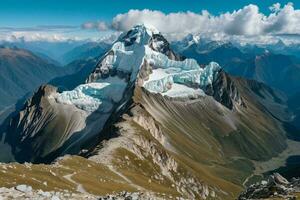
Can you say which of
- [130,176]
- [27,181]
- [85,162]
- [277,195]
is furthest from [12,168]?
[130,176]

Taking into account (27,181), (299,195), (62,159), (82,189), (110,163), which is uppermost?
(299,195)

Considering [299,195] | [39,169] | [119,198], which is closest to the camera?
[119,198]

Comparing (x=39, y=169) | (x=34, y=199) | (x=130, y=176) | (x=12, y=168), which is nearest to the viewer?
(x=34, y=199)

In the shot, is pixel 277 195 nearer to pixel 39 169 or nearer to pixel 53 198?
pixel 53 198

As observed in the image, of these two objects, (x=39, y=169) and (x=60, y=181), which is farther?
(x=39, y=169)

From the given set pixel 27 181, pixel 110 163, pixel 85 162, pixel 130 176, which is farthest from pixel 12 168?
pixel 110 163

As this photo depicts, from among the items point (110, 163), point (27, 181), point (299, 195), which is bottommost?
point (110, 163)

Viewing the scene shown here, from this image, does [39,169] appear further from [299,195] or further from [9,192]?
[299,195]

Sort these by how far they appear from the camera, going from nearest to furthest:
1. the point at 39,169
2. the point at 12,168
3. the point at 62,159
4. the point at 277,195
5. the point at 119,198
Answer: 1. the point at 119,198
2. the point at 277,195
3. the point at 12,168
4. the point at 39,169
5. the point at 62,159

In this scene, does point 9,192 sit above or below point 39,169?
above
